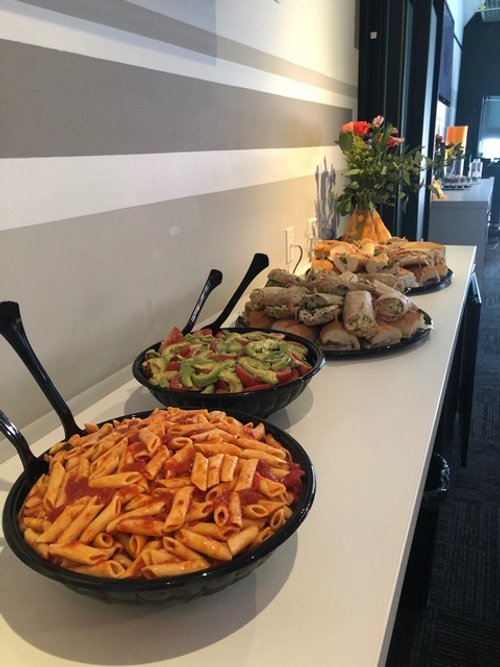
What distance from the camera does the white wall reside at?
77cm

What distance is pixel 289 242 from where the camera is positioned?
1672mm

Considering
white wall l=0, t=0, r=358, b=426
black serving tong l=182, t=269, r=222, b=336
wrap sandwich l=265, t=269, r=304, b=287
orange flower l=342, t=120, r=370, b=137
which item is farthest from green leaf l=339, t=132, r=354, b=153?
black serving tong l=182, t=269, r=222, b=336

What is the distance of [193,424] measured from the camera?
0.62 metres

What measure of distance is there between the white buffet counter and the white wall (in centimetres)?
26

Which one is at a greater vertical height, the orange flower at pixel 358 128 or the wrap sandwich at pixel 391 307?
→ the orange flower at pixel 358 128

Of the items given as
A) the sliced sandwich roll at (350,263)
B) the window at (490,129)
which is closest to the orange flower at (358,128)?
the sliced sandwich roll at (350,263)

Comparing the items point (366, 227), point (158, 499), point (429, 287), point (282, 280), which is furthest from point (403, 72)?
point (158, 499)

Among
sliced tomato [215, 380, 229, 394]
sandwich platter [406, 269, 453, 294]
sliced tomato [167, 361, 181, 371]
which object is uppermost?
sliced tomato [167, 361, 181, 371]

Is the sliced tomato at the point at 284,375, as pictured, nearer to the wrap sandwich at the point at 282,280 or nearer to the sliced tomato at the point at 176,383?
the sliced tomato at the point at 176,383

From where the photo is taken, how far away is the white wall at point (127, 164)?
0.77 metres

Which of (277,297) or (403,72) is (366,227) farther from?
(277,297)

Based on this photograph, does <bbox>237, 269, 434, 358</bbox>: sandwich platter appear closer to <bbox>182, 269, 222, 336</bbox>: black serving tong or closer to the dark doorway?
<bbox>182, 269, 222, 336</bbox>: black serving tong

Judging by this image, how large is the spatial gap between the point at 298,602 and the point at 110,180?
72 cm

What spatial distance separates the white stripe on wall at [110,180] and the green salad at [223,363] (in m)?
0.26
